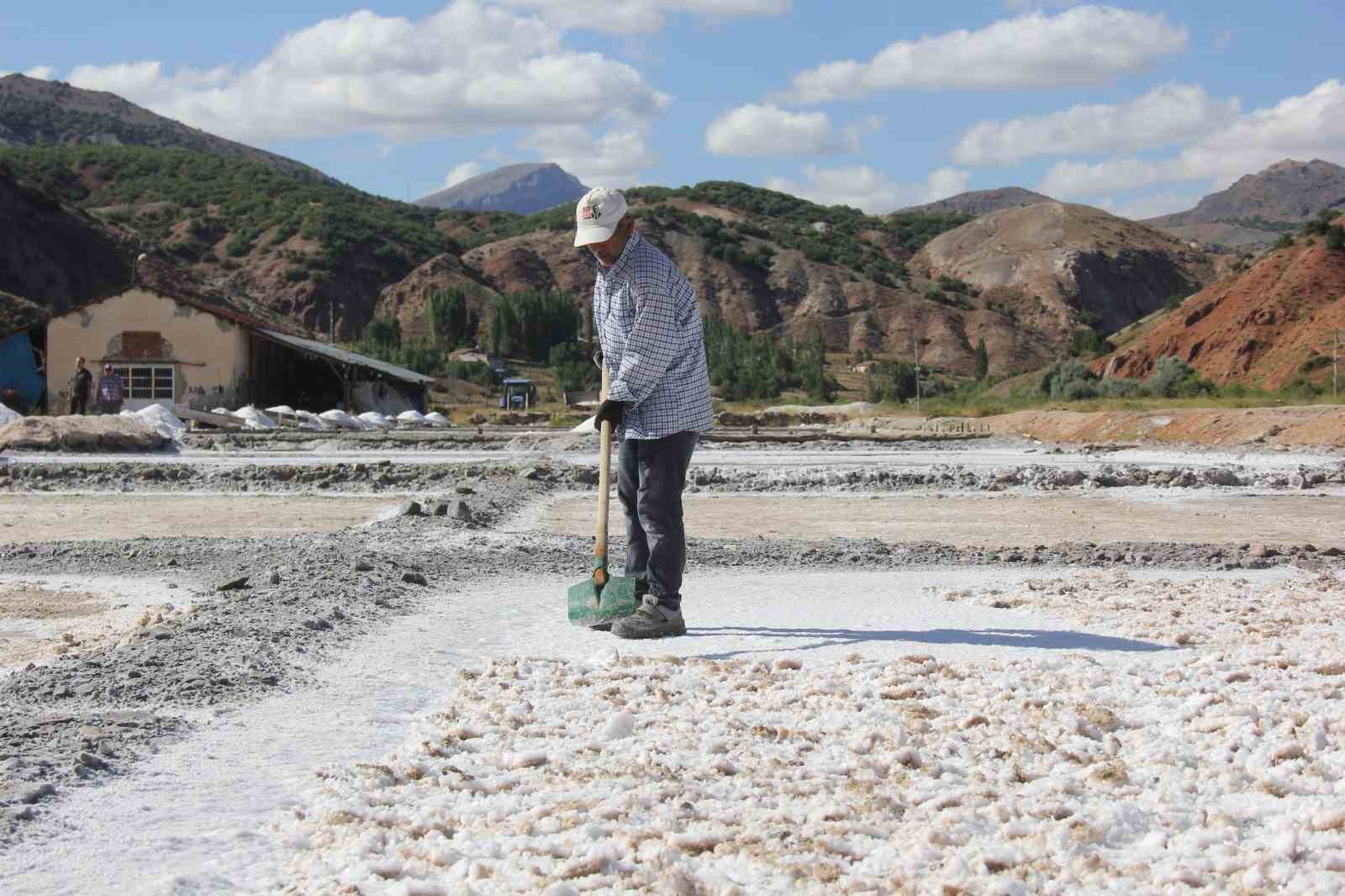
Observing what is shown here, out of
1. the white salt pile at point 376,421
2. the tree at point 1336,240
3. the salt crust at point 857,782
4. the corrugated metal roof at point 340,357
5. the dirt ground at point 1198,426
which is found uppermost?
the tree at point 1336,240

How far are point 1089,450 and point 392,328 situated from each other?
203 ft

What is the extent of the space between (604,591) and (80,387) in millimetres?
29586

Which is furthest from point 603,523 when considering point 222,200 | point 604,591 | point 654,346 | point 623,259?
point 222,200

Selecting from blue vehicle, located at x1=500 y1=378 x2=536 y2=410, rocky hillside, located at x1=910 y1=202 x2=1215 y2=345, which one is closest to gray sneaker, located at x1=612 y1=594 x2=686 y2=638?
blue vehicle, located at x1=500 y1=378 x2=536 y2=410

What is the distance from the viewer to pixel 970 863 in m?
3.64

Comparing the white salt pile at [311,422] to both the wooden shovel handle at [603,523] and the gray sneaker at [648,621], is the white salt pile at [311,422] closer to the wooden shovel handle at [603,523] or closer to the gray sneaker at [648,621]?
the wooden shovel handle at [603,523]

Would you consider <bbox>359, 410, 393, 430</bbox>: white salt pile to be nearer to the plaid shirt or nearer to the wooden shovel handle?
the wooden shovel handle

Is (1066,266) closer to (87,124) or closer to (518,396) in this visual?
(518,396)

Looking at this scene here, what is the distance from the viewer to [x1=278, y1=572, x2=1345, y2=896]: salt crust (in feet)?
11.8

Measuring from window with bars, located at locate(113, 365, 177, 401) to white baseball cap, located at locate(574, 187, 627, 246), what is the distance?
38.0m

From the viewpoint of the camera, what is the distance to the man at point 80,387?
107ft

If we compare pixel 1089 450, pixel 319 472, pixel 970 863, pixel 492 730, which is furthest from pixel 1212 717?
pixel 1089 450

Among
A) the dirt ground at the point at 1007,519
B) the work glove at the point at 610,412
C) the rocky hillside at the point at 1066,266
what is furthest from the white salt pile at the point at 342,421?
the rocky hillside at the point at 1066,266

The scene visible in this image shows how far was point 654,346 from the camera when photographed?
6691 millimetres
